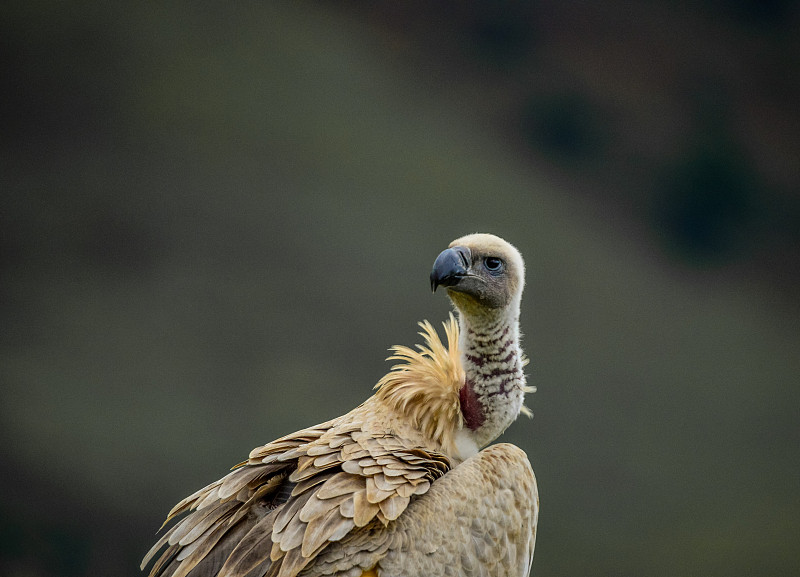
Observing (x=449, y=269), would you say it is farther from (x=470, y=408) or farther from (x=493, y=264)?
(x=470, y=408)

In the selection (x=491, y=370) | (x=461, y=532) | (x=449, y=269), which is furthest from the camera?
(x=491, y=370)

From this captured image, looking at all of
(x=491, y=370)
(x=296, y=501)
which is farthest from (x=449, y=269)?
(x=296, y=501)

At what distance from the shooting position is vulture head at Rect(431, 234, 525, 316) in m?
1.99

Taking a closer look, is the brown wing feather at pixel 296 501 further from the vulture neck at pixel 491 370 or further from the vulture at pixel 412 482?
the vulture neck at pixel 491 370

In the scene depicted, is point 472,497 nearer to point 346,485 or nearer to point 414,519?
point 414,519

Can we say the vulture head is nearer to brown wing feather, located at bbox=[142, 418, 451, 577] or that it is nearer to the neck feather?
the neck feather

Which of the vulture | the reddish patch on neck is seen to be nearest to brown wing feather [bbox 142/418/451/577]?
the vulture

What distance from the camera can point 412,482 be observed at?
1.88 m

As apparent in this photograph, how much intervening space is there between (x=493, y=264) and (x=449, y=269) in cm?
15

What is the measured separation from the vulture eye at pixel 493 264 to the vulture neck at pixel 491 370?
0.10 meters

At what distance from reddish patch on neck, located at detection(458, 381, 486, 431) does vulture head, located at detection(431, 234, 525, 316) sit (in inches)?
7.9

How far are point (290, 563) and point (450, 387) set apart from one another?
63cm

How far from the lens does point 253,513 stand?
1944 mm

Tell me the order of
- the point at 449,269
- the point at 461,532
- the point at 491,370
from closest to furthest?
the point at 461,532, the point at 449,269, the point at 491,370
